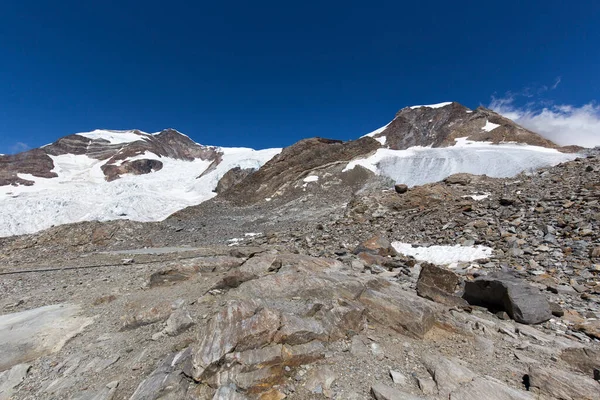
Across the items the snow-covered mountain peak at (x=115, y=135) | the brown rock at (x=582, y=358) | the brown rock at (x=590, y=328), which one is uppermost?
the snow-covered mountain peak at (x=115, y=135)

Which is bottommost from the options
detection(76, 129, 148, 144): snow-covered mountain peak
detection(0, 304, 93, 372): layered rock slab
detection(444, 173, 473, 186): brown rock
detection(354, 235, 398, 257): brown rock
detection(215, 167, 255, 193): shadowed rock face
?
detection(0, 304, 93, 372): layered rock slab

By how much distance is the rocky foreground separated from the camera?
3.04 meters

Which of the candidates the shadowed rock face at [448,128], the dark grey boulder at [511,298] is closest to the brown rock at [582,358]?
the dark grey boulder at [511,298]

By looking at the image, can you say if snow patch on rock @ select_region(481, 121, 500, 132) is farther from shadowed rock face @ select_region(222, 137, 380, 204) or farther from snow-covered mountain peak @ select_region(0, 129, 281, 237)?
snow-covered mountain peak @ select_region(0, 129, 281, 237)

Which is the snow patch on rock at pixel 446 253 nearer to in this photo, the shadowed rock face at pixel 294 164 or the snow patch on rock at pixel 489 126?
the shadowed rock face at pixel 294 164

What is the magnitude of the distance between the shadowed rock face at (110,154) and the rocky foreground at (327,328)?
55.0 metres

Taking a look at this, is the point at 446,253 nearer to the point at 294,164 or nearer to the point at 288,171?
the point at 288,171

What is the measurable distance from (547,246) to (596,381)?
5.90 metres

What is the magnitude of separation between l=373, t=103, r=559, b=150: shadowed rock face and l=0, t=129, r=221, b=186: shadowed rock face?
146ft

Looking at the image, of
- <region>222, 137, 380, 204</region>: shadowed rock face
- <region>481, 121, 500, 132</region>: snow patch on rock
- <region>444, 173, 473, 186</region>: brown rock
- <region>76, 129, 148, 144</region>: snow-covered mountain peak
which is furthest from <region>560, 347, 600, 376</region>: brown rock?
<region>76, 129, 148, 144</region>: snow-covered mountain peak

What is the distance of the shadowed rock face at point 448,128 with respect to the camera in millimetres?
50094

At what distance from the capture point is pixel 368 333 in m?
3.95

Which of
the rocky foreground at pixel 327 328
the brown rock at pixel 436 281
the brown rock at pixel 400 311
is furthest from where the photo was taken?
→ the brown rock at pixel 436 281

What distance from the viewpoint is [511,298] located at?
4.77 meters
